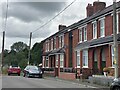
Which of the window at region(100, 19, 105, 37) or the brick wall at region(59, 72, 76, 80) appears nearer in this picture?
the window at region(100, 19, 105, 37)

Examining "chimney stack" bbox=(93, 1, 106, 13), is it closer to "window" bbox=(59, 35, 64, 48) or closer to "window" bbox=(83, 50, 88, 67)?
"window" bbox=(83, 50, 88, 67)

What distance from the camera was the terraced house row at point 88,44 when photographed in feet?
95.1

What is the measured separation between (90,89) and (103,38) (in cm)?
1049

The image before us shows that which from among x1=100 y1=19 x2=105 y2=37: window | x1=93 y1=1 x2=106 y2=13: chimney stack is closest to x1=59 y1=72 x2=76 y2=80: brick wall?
x1=100 y1=19 x2=105 y2=37: window

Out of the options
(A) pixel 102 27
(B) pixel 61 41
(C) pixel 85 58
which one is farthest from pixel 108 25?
A: (B) pixel 61 41

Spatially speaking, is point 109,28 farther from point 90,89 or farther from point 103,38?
point 90,89

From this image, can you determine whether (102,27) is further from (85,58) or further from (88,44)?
(85,58)

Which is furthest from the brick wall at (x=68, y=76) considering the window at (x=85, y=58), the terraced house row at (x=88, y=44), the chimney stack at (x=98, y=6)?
the chimney stack at (x=98, y=6)

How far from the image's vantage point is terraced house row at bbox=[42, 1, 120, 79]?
95.1ft

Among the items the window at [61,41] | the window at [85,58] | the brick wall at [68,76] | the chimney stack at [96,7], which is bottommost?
the brick wall at [68,76]

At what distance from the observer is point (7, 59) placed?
283ft

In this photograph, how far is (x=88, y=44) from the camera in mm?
31750

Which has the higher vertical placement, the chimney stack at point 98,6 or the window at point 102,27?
the chimney stack at point 98,6

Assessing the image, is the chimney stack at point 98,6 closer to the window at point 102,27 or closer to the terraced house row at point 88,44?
the terraced house row at point 88,44
